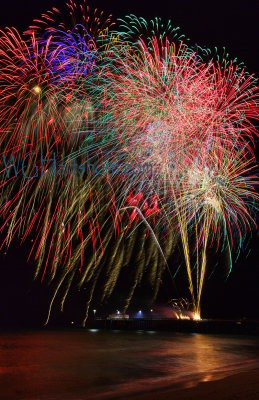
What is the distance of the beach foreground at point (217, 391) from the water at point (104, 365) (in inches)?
13.5

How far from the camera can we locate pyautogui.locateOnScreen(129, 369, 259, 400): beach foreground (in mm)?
5539

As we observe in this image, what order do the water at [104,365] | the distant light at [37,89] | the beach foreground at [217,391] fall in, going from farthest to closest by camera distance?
the distant light at [37,89] → the water at [104,365] → the beach foreground at [217,391]

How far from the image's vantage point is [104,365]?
8000 mm

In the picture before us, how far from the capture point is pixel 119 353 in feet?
31.9

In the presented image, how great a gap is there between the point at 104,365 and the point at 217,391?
281 cm

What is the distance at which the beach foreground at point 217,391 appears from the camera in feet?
18.2

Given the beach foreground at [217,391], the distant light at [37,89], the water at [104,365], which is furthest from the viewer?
the distant light at [37,89]

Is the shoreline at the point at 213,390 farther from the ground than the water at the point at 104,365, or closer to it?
closer to it

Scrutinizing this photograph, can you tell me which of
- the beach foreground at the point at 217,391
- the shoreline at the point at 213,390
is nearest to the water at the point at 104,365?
the shoreline at the point at 213,390

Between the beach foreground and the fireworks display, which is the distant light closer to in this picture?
the fireworks display

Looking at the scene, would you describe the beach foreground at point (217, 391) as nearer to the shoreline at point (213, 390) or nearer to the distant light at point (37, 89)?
the shoreline at point (213, 390)

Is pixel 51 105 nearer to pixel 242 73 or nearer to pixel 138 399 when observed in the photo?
pixel 242 73

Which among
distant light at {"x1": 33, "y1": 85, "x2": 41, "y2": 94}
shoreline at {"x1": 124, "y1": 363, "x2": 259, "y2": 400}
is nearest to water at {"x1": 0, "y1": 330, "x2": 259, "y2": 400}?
shoreline at {"x1": 124, "y1": 363, "x2": 259, "y2": 400}

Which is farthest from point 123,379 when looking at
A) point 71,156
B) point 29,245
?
point 29,245
